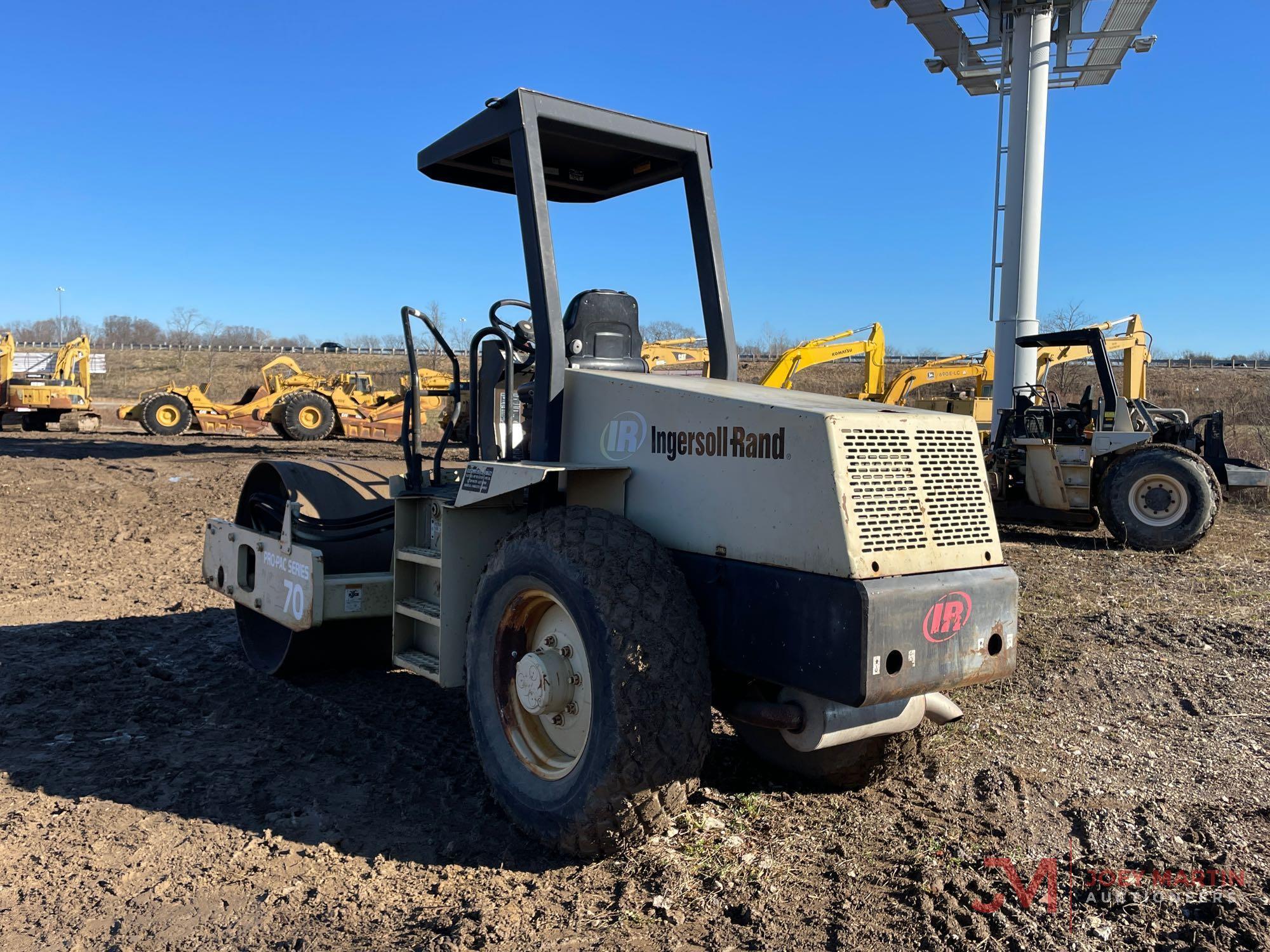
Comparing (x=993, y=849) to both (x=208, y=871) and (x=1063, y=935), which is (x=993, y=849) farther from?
(x=208, y=871)

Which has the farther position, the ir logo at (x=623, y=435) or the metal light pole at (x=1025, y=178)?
the metal light pole at (x=1025, y=178)

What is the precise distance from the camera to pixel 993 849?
136 inches

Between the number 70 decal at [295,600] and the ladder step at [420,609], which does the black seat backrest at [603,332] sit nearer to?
the ladder step at [420,609]

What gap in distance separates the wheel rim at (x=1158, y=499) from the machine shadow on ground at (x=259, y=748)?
7992 mm

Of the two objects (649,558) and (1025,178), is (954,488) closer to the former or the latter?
(649,558)

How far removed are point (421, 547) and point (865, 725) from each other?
82.6 inches

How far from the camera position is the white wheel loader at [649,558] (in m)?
3.01

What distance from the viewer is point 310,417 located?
23.6m

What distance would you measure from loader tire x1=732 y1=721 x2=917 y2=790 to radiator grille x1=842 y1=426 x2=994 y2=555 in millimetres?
922

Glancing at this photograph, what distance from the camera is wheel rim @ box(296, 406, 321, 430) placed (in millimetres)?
23484

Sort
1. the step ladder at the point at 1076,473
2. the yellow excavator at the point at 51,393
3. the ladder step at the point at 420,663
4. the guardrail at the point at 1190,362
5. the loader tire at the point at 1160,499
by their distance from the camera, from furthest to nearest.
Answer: the guardrail at the point at 1190,362 < the yellow excavator at the point at 51,393 < the step ladder at the point at 1076,473 < the loader tire at the point at 1160,499 < the ladder step at the point at 420,663

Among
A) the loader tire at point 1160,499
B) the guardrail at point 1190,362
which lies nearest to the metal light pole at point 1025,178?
the loader tire at point 1160,499

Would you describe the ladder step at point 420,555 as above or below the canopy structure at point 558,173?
below

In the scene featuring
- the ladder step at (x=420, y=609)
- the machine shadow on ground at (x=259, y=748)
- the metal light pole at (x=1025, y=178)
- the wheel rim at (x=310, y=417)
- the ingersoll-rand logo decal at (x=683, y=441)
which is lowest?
the machine shadow on ground at (x=259, y=748)
